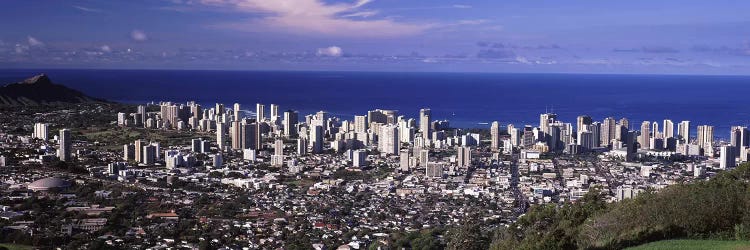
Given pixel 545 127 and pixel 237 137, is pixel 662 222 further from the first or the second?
pixel 545 127

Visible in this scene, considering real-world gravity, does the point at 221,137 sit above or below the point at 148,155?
above

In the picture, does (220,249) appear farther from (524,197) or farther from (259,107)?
(259,107)

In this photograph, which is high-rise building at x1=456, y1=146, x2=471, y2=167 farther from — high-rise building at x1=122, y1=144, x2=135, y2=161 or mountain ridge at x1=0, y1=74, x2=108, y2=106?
mountain ridge at x1=0, y1=74, x2=108, y2=106

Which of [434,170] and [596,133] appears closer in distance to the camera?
[434,170]

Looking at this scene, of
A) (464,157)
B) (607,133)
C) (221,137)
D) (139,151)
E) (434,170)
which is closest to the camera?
(434,170)

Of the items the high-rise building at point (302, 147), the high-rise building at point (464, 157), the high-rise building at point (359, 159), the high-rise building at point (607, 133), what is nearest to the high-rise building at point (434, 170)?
the high-rise building at point (464, 157)

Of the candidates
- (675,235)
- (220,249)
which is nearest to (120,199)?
(220,249)

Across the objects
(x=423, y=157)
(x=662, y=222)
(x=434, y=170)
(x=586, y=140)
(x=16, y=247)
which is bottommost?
(x=16, y=247)

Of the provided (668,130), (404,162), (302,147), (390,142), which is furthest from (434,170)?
(668,130)
